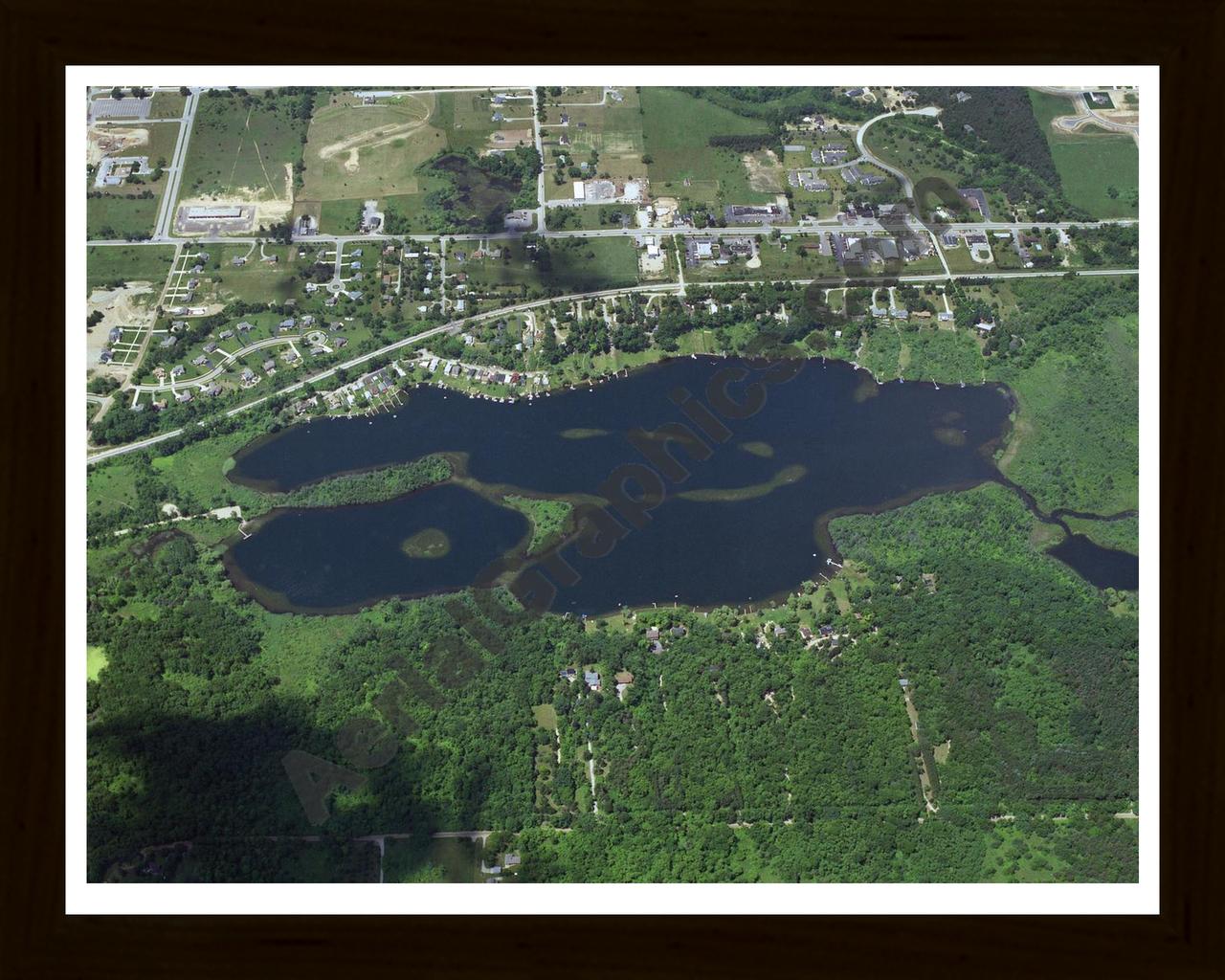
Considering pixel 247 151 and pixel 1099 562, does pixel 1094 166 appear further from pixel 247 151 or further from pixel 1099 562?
pixel 247 151

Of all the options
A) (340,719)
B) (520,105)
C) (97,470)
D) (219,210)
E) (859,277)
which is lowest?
(340,719)

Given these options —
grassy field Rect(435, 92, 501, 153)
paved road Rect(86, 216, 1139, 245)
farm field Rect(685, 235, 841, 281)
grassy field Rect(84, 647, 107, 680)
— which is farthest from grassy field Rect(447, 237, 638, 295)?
grassy field Rect(84, 647, 107, 680)

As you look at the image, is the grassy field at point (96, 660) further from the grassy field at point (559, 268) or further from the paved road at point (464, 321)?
the grassy field at point (559, 268)

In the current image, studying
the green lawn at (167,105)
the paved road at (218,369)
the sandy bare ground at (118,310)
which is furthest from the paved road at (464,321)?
the green lawn at (167,105)

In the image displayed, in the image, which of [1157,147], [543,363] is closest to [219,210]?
[543,363]

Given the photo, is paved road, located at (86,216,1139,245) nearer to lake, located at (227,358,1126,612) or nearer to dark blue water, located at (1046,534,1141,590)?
lake, located at (227,358,1126,612)

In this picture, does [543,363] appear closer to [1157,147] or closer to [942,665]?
[942,665]

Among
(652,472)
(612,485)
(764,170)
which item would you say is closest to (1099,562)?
(652,472)
